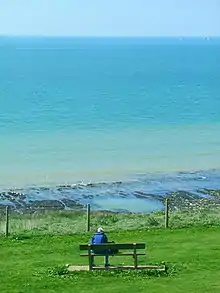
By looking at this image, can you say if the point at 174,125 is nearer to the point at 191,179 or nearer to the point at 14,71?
the point at 191,179

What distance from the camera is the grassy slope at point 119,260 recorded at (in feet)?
59.2

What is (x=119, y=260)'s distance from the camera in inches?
813

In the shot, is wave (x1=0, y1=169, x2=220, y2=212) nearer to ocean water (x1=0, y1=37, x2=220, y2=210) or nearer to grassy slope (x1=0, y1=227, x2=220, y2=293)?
ocean water (x1=0, y1=37, x2=220, y2=210)

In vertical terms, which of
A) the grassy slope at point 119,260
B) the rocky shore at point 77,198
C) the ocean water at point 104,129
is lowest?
the grassy slope at point 119,260

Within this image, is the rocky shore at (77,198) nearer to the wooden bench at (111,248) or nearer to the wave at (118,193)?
the wave at (118,193)

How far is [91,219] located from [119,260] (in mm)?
11141

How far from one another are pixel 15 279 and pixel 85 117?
66494 mm

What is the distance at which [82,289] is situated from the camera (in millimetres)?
17922

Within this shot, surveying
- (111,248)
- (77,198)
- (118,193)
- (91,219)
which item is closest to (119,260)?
(111,248)

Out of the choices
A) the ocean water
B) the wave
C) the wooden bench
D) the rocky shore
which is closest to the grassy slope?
the wooden bench

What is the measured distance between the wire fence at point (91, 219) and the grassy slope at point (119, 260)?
2038mm

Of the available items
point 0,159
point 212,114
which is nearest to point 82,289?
point 0,159

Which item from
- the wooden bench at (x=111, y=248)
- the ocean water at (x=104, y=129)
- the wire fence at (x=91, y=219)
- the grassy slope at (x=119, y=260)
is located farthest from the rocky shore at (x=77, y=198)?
the wooden bench at (x=111, y=248)

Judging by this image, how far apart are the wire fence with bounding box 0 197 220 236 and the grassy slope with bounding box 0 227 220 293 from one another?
80.2 inches
